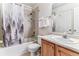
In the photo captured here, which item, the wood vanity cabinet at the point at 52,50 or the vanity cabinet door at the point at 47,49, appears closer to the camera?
the wood vanity cabinet at the point at 52,50

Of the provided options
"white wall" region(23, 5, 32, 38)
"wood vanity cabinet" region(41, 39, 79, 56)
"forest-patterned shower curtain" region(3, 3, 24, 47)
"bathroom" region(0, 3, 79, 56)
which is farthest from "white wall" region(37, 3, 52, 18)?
→ "wood vanity cabinet" region(41, 39, 79, 56)

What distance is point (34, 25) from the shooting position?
1.59 m

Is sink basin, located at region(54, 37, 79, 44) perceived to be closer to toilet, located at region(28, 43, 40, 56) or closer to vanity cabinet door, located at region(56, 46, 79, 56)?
vanity cabinet door, located at region(56, 46, 79, 56)

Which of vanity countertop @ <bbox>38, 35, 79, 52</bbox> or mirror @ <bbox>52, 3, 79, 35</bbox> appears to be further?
mirror @ <bbox>52, 3, 79, 35</bbox>

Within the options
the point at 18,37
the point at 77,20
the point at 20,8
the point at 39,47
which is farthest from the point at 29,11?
the point at 77,20

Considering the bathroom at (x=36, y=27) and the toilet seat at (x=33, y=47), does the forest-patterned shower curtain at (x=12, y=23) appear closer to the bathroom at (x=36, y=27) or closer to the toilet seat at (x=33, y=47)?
the bathroom at (x=36, y=27)

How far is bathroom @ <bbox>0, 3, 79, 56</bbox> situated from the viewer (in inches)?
60.9

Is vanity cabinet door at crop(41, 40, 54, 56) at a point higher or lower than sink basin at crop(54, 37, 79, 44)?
lower

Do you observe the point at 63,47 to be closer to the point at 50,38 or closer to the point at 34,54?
the point at 50,38

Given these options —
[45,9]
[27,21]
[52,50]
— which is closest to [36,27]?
[27,21]

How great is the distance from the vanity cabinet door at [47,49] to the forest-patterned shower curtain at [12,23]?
0.98 feet

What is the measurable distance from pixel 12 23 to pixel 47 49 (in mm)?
566

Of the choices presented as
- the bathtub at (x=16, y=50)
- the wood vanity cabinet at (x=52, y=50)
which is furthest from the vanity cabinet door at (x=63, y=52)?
the bathtub at (x=16, y=50)

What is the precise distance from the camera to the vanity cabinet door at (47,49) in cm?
161
